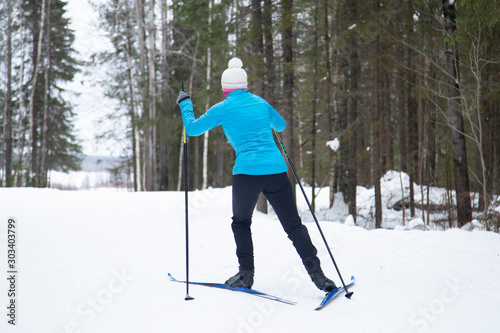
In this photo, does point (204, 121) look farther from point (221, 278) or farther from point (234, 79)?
point (221, 278)

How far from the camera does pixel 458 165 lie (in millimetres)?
8500

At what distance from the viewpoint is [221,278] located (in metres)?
3.85

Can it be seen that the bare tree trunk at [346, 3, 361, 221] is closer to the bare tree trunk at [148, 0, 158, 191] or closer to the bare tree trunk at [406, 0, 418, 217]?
the bare tree trunk at [406, 0, 418, 217]

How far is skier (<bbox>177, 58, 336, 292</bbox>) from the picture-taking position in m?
A: 3.29

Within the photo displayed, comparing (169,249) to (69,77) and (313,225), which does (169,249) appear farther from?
(69,77)

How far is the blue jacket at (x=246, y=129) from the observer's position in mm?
3291

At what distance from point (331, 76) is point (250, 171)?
10433 millimetres

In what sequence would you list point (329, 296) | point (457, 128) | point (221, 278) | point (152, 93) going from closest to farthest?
point (329, 296), point (221, 278), point (457, 128), point (152, 93)

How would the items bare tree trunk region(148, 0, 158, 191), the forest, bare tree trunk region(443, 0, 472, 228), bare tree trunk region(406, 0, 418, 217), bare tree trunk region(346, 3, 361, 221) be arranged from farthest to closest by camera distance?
bare tree trunk region(148, 0, 158, 191)
bare tree trunk region(406, 0, 418, 217)
bare tree trunk region(346, 3, 361, 221)
the forest
bare tree trunk region(443, 0, 472, 228)

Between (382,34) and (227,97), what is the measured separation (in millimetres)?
7046

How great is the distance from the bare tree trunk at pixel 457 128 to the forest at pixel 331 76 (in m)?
0.03

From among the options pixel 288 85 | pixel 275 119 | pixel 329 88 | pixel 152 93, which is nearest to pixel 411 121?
pixel 329 88

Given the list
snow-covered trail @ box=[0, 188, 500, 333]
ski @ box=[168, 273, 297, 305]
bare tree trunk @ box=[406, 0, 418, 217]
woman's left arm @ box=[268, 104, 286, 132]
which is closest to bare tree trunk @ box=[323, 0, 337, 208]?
bare tree trunk @ box=[406, 0, 418, 217]

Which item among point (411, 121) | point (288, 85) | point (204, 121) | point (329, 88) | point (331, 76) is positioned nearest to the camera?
point (204, 121)
